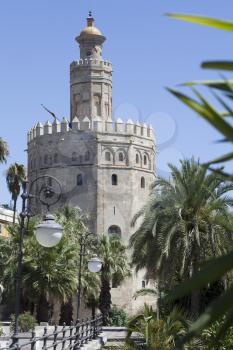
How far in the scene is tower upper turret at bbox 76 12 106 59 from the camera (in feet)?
244

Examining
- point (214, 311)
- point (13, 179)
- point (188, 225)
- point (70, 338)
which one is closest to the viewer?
point (214, 311)

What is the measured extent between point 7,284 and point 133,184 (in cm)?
3236

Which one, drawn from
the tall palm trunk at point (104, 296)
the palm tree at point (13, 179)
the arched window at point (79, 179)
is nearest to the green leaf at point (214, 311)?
the tall palm trunk at point (104, 296)

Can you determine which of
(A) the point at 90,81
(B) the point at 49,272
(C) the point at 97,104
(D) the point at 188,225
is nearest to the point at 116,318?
(B) the point at 49,272

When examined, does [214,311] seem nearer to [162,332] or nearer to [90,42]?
[162,332]

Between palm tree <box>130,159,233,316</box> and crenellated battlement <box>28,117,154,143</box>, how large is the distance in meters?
45.2

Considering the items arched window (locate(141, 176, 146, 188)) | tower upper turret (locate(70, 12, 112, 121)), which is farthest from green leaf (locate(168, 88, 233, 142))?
tower upper turret (locate(70, 12, 112, 121))

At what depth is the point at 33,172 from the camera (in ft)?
242

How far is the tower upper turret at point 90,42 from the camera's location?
74.4m

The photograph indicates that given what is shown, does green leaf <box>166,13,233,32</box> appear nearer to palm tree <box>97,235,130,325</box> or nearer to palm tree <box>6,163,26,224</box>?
palm tree <box>97,235,130,325</box>

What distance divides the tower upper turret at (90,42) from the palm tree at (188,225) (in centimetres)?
5000

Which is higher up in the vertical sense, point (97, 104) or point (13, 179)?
point (97, 104)

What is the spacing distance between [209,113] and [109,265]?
45.2m

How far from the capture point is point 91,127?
70.9m
